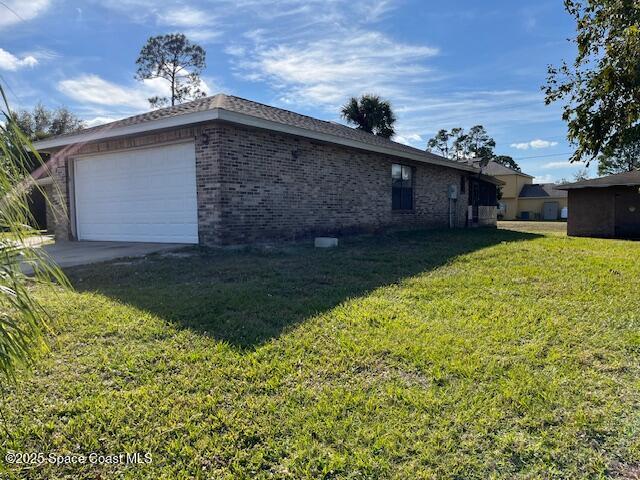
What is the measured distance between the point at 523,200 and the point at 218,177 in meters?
40.7

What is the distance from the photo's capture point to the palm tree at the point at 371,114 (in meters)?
23.4

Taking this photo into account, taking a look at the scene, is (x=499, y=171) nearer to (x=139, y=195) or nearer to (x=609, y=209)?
(x=609, y=209)

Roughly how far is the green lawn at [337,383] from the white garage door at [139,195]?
154 inches

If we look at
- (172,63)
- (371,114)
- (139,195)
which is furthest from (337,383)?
(172,63)

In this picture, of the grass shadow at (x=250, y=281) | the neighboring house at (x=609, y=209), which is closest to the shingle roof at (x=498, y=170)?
the neighboring house at (x=609, y=209)

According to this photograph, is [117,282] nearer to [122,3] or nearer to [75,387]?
[75,387]

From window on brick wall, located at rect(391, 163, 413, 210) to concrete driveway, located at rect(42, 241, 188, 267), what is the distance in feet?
25.2

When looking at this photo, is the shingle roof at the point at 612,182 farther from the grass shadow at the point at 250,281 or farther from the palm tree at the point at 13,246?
the palm tree at the point at 13,246

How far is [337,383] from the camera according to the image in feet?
9.85

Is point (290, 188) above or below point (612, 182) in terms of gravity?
below

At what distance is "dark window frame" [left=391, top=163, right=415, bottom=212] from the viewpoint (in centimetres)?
1409

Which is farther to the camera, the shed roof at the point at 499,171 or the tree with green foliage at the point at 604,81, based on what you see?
the shed roof at the point at 499,171

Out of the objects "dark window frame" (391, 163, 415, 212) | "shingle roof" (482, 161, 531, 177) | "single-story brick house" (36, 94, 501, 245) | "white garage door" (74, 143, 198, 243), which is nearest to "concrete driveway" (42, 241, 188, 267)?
"white garage door" (74, 143, 198, 243)

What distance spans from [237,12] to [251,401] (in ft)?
29.6
